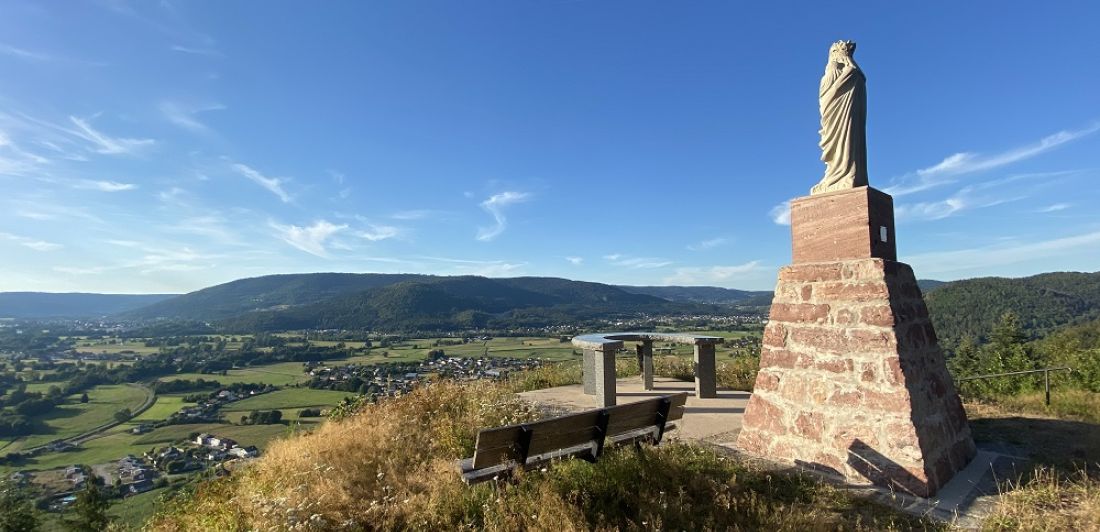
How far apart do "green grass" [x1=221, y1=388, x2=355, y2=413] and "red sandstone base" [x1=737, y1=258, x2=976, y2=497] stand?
20644 mm

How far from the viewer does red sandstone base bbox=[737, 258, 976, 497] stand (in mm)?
4344

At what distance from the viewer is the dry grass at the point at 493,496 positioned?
337cm

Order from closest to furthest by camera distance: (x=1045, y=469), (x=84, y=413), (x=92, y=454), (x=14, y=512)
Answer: (x=1045, y=469), (x=14, y=512), (x=92, y=454), (x=84, y=413)

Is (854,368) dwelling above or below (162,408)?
above

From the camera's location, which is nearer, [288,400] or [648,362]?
[648,362]

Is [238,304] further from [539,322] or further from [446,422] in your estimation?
[446,422]

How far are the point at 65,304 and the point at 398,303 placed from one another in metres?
124

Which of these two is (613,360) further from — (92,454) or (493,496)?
(92,454)

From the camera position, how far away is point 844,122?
5.22 meters

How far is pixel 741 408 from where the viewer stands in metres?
7.42

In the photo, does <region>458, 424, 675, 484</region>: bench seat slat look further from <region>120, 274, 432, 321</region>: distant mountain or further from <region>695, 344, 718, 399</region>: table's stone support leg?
<region>120, 274, 432, 321</region>: distant mountain

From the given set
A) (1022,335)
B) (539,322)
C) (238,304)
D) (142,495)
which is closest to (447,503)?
(142,495)

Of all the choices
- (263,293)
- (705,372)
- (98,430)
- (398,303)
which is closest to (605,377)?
(705,372)

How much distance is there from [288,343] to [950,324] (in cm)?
6486
